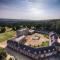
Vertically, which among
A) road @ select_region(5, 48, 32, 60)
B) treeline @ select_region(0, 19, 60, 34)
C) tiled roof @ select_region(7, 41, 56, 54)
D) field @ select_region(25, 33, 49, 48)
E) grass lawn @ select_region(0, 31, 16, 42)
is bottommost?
road @ select_region(5, 48, 32, 60)

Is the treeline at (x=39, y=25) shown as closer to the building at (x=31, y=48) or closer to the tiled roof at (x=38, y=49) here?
the building at (x=31, y=48)

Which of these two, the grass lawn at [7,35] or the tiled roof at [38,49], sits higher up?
the grass lawn at [7,35]

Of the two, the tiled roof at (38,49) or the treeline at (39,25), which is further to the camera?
the treeline at (39,25)

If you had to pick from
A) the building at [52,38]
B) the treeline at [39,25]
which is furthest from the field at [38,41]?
the treeline at [39,25]

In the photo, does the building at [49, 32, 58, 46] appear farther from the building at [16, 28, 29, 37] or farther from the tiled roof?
the building at [16, 28, 29, 37]

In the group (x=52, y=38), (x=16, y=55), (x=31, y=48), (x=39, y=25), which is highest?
(x=39, y=25)

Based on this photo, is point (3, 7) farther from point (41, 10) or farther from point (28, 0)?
point (41, 10)

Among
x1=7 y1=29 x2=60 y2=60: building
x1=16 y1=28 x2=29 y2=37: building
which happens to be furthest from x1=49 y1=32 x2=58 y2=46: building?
x1=16 y1=28 x2=29 y2=37: building

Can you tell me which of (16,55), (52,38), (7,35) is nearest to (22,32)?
(7,35)

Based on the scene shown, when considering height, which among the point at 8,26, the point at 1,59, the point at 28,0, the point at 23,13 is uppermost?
the point at 28,0

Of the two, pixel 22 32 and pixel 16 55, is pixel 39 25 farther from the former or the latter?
pixel 16 55

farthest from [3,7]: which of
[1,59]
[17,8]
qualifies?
[1,59]
